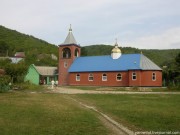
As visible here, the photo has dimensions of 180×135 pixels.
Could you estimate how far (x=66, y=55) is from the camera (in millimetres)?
56750

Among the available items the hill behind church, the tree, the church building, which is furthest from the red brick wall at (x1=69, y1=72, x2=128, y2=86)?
the hill behind church

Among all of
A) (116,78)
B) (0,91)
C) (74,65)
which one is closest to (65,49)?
(74,65)

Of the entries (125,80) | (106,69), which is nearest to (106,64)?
(106,69)

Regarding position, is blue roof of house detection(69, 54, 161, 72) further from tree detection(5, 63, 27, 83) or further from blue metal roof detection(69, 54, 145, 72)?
tree detection(5, 63, 27, 83)

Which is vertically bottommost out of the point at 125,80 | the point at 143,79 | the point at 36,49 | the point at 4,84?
the point at 4,84

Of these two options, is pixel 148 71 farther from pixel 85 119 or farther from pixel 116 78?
pixel 85 119

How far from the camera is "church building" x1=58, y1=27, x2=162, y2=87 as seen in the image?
47.7 m

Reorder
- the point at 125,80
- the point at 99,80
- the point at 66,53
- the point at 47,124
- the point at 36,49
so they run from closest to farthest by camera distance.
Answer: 1. the point at 47,124
2. the point at 125,80
3. the point at 99,80
4. the point at 66,53
5. the point at 36,49

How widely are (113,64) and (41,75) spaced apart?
664 inches

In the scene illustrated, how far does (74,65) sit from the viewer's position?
54.8 m

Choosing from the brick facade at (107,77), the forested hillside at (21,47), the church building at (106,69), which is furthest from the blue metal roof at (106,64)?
the forested hillside at (21,47)

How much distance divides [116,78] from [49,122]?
3788cm

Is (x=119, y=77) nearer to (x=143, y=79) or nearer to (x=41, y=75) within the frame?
(x=143, y=79)

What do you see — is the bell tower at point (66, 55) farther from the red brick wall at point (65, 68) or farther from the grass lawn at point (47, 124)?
the grass lawn at point (47, 124)
